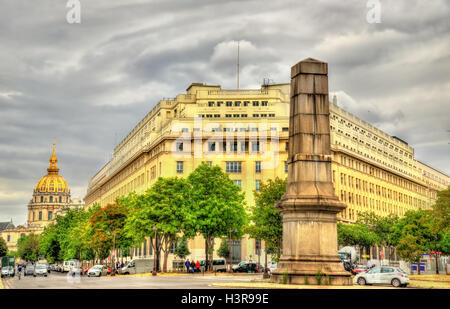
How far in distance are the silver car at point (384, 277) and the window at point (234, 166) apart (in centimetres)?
6016

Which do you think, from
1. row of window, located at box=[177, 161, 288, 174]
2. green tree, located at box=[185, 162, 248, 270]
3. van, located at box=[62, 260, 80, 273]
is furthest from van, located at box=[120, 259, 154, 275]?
van, located at box=[62, 260, 80, 273]

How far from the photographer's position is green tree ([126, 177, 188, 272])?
7106cm

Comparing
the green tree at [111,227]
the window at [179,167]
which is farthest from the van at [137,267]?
the window at [179,167]

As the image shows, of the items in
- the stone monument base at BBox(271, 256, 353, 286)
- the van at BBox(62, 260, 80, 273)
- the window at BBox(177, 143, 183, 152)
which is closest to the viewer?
the stone monument base at BBox(271, 256, 353, 286)

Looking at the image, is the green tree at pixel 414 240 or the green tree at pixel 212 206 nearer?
the green tree at pixel 414 240

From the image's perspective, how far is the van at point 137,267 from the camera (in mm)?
77750

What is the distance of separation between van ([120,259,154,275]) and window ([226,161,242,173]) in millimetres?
21569

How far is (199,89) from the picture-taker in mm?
111500

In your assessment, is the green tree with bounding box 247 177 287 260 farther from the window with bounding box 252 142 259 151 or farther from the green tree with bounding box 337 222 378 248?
the window with bounding box 252 142 259 151

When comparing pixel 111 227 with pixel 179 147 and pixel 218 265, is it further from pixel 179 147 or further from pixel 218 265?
pixel 179 147

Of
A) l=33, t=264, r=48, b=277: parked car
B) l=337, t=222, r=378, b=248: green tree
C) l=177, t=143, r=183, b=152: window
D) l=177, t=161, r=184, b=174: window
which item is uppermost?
l=177, t=143, r=183, b=152: window

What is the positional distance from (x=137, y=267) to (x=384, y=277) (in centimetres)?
4843

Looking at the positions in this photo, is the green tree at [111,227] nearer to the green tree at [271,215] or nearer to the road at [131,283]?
the green tree at [271,215]
